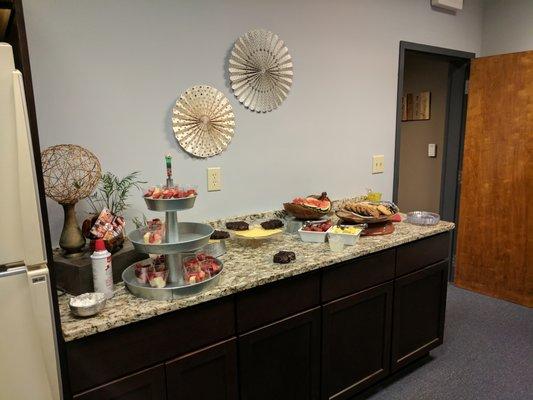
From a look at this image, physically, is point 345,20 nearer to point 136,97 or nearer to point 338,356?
point 136,97

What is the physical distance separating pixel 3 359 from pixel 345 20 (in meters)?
2.47

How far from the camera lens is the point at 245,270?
1.63m

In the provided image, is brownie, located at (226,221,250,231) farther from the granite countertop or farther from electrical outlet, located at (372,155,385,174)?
electrical outlet, located at (372,155,385,174)

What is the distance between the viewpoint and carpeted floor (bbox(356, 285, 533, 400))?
86.5 inches

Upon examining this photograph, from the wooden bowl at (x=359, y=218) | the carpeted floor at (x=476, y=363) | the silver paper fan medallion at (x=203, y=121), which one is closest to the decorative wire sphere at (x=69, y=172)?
the silver paper fan medallion at (x=203, y=121)

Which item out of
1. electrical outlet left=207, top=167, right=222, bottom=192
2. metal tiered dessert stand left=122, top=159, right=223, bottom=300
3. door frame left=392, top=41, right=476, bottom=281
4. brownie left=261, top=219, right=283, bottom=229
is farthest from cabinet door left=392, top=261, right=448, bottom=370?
door frame left=392, top=41, right=476, bottom=281

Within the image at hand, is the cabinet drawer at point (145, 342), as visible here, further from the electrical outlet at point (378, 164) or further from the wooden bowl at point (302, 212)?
the electrical outlet at point (378, 164)

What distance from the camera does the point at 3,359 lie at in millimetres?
1025

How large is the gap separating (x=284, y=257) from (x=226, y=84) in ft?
3.25

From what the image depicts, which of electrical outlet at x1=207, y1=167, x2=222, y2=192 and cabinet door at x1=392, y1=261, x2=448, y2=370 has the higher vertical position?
electrical outlet at x1=207, y1=167, x2=222, y2=192

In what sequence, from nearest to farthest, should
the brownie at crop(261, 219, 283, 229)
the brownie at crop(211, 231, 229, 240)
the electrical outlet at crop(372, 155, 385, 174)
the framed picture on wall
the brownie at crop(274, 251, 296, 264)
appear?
the brownie at crop(274, 251, 296, 264) → the brownie at crop(211, 231, 229, 240) → the brownie at crop(261, 219, 283, 229) → the electrical outlet at crop(372, 155, 385, 174) → the framed picture on wall

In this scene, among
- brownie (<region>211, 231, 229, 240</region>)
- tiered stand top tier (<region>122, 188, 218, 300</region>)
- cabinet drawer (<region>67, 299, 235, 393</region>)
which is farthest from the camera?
brownie (<region>211, 231, 229, 240</region>)

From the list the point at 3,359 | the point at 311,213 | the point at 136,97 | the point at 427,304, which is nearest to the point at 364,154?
the point at 311,213

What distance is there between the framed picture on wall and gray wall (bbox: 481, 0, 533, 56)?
780 millimetres
